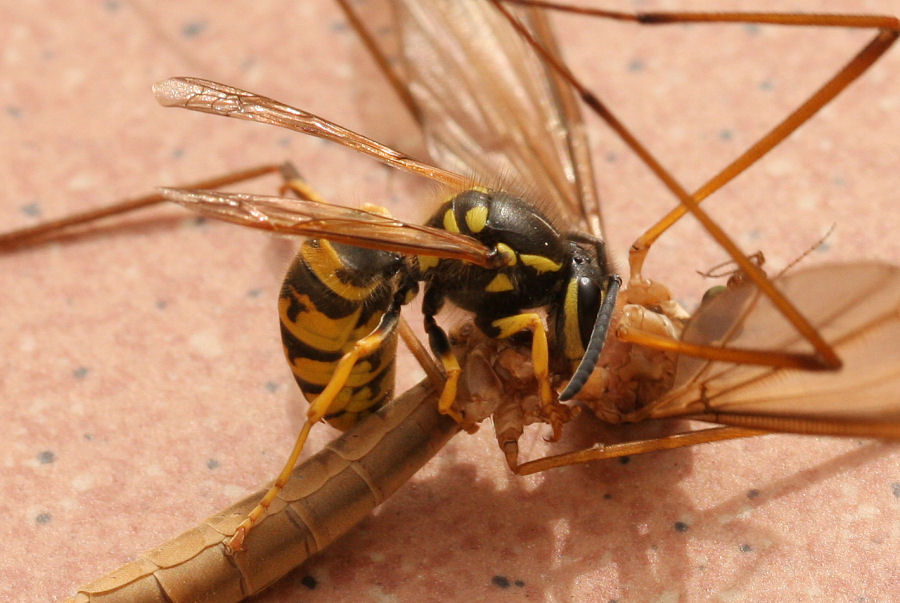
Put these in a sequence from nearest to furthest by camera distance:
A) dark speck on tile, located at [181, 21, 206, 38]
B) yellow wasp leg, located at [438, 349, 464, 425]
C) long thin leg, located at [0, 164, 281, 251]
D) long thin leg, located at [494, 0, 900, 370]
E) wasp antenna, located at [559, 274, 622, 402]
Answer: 1. long thin leg, located at [494, 0, 900, 370]
2. wasp antenna, located at [559, 274, 622, 402]
3. yellow wasp leg, located at [438, 349, 464, 425]
4. long thin leg, located at [0, 164, 281, 251]
5. dark speck on tile, located at [181, 21, 206, 38]

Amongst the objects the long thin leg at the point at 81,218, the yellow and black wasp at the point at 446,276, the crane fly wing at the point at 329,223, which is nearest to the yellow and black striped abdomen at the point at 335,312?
the yellow and black wasp at the point at 446,276

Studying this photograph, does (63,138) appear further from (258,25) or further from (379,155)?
(379,155)

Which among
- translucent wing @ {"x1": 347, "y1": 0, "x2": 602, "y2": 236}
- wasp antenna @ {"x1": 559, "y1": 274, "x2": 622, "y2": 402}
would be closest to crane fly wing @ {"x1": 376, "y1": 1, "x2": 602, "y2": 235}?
translucent wing @ {"x1": 347, "y1": 0, "x2": 602, "y2": 236}

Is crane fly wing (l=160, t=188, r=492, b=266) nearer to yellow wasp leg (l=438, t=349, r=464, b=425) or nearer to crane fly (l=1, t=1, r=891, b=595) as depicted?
yellow wasp leg (l=438, t=349, r=464, b=425)

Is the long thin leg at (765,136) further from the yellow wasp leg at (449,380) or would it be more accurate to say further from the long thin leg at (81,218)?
the long thin leg at (81,218)

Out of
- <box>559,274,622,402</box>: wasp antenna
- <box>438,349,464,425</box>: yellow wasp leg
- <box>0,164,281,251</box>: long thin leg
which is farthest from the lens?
<box>0,164,281,251</box>: long thin leg

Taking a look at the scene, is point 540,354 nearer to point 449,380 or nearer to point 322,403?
point 449,380
